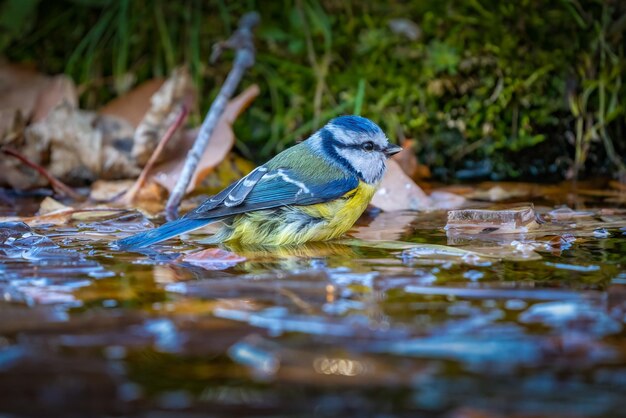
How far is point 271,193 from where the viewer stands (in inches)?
130

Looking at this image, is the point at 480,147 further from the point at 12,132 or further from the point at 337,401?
the point at 337,401

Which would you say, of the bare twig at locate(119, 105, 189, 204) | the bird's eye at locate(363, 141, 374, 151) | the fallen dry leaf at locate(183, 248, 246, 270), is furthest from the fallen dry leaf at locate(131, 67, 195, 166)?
the fallen dry leaf at locate(183, 248, 246, 270)

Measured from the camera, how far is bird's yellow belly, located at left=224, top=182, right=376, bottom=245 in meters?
3.28

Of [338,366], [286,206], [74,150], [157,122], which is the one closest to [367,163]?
[286,206]

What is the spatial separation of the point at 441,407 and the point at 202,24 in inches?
156

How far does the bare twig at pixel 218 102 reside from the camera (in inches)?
149

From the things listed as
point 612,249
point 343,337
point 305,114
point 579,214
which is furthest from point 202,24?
point 343,337

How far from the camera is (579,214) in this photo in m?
3.52

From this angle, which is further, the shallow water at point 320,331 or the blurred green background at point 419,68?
the blurred green background at point 419,68

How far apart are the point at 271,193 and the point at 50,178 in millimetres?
1450

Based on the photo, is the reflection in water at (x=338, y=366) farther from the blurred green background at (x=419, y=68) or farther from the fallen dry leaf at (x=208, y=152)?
the blurred green background at (x=419, y=68)

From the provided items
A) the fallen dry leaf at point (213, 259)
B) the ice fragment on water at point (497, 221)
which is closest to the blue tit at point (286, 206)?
the fallen dry leaf at point (213, 259)

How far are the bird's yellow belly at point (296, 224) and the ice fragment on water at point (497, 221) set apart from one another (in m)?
0.42

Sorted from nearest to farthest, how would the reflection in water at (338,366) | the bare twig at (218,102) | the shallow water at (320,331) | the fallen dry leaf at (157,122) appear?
the shallow water at (320,331)
the reflection in water at (338,366)
the bare twig at (218,102)
the fallen dry leaf at (157,122)
